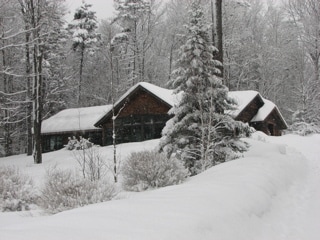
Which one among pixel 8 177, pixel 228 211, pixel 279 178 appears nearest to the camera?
pixel 228 211

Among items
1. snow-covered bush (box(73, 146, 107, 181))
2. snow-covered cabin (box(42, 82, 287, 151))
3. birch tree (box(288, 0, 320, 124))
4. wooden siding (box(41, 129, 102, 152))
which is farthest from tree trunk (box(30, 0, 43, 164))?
birch tree (box(288, 0, 320, 124))

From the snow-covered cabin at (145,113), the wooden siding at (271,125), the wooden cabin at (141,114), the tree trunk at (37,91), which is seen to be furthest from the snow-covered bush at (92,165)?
the wooden siding at (271,125)

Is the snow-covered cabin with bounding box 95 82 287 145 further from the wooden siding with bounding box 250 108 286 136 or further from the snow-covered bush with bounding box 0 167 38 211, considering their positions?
the snow-covered bush with bounding box 0 167 38 211

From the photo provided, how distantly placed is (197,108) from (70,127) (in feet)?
65.8

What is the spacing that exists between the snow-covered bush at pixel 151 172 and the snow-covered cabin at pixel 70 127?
1926 centimetres

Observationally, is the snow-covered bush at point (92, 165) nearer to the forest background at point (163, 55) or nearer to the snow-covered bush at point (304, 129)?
the snow-covered bush at point (304, 129)

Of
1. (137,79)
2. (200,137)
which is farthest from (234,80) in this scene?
(200,137)

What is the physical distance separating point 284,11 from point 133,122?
2664 centimetres

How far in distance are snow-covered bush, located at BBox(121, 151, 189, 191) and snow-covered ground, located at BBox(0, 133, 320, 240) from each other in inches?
58.1

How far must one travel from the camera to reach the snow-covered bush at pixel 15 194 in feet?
29.0

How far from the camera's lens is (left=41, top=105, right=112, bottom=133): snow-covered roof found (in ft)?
99.9

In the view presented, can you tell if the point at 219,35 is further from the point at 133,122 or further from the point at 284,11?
the point at 284,11

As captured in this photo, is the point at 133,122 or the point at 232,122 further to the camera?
the point at 133,122

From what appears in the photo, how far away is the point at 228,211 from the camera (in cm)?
538
